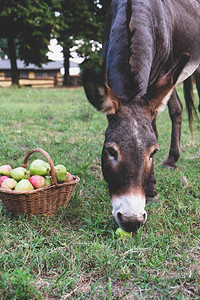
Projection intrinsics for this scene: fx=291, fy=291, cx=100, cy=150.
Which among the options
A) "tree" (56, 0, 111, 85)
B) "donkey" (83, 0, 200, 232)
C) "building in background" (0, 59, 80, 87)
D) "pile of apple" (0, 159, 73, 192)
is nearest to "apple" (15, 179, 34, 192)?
"pile of apple" (0, 159, 73, 192)

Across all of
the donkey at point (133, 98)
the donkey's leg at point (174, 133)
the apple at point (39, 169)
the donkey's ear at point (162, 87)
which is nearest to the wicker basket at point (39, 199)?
the apple at point (39, 169)

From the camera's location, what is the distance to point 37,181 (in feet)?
8.17

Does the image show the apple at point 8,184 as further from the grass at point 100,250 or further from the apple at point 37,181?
the grass at point 100,250

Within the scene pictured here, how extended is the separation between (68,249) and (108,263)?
0.35 m

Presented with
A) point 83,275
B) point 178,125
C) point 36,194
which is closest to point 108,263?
point 83,275

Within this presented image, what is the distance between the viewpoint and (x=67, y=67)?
2409 cm

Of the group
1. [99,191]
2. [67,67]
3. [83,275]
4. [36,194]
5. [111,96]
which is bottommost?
[67,67]

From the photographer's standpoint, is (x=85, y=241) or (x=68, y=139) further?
(x=68, y=139)

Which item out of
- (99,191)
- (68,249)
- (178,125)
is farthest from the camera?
(178,125)

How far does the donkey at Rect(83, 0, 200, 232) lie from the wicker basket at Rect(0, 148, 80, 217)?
1.44ft

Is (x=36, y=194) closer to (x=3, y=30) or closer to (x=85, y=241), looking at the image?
(x=85, y=241)

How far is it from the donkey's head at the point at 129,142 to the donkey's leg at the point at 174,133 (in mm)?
2078

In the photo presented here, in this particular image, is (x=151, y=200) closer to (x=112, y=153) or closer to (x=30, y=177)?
(x=112, y=153)

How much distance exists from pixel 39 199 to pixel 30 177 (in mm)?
313
